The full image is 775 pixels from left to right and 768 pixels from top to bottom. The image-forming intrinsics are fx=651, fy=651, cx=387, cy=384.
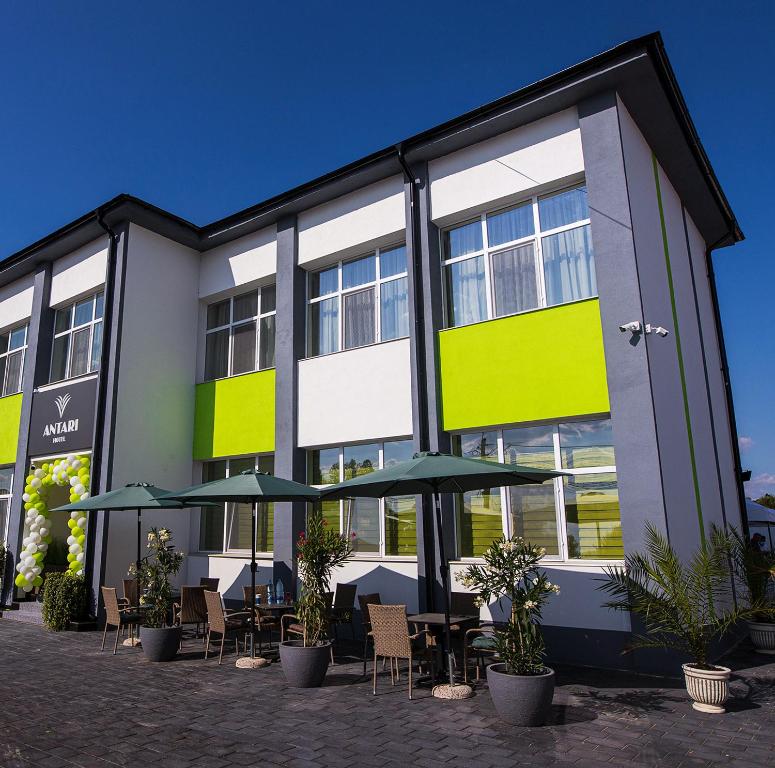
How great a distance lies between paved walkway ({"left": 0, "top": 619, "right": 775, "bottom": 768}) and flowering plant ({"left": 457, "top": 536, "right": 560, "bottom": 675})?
24.1 inches

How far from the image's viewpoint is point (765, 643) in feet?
31.6

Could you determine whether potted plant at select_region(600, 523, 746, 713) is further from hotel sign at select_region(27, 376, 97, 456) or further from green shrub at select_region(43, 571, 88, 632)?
hotel sign at select_region(27, 376, 97, 456)

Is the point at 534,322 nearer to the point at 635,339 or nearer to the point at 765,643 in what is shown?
the point at 635,339

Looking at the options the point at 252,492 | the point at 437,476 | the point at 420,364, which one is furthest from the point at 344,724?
the point at 420,364

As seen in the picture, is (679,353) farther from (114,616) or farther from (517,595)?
(114,616)

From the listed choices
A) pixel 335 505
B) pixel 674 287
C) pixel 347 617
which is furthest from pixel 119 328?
pixel 674 287

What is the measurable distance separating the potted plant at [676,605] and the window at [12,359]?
16048mm

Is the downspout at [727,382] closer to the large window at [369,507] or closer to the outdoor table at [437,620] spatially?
the large window at [369,507]

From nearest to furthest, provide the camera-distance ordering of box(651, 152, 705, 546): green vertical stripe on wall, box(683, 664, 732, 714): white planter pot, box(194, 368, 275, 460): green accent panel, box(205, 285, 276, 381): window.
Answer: box(683, 664, 732, 714): white planter pot < box(651, 152, 705, 546): green vertical stripe on wall < box(194, 368, 275, 460): green accent panel < box(205, 285, 276, 381): window

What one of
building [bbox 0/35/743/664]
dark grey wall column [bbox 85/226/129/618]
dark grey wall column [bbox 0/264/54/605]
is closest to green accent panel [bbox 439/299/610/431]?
building [bbox 0/35/743/664]

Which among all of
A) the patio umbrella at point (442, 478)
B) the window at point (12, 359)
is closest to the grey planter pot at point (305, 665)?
the patio umbrella at point (442, 478)

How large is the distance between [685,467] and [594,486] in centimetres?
157

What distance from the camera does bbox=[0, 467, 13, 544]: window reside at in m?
16.6

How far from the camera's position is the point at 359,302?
12.9m
